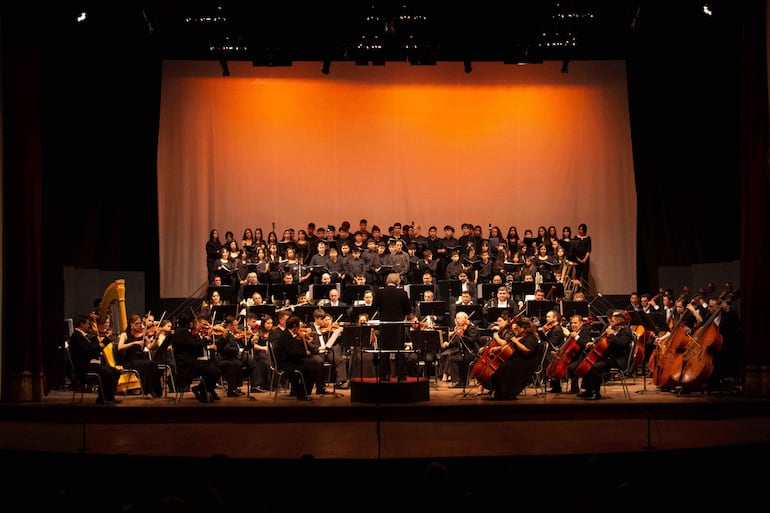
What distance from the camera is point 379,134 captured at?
18.5m

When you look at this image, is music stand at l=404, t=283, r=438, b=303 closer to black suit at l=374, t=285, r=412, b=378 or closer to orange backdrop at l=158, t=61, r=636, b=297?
black suit at l=374, t=285, r=412, b=378

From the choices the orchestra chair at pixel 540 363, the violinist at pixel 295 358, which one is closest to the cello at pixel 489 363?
the orchestra chair at pixel 540 363

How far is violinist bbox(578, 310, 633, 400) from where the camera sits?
1000cm

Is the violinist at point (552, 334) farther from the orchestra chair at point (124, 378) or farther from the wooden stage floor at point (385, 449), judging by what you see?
the orchestra chair at point (124, 378)

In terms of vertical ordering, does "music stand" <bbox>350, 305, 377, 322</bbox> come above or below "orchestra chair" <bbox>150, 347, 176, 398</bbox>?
above

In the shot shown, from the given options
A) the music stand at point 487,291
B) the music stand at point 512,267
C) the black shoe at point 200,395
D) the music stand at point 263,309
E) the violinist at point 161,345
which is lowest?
the black shoe at point 200,395

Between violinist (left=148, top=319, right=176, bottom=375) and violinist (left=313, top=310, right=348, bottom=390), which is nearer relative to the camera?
violinist (left=148, top=319, right=176, bottom=375)

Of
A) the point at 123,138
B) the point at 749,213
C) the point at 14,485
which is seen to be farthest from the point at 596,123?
the point at 14,485

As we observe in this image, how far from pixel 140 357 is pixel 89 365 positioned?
1.01 meters

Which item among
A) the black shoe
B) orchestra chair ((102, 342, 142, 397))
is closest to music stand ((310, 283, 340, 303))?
orchestra chair ((102, 342, 142, 397))

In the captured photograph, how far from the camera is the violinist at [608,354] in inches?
394

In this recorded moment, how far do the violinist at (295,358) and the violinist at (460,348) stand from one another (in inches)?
77.2

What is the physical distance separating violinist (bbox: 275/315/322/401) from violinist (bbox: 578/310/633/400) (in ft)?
10.5

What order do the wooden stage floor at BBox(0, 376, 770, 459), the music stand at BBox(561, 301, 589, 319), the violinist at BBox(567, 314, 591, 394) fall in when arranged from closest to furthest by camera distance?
the wooden stage floor at BBox(0, 376, 770, 459), the violinist at BBox(567, 314, 591, 394), the music stand at BBox(561, 301, 589, 319)
